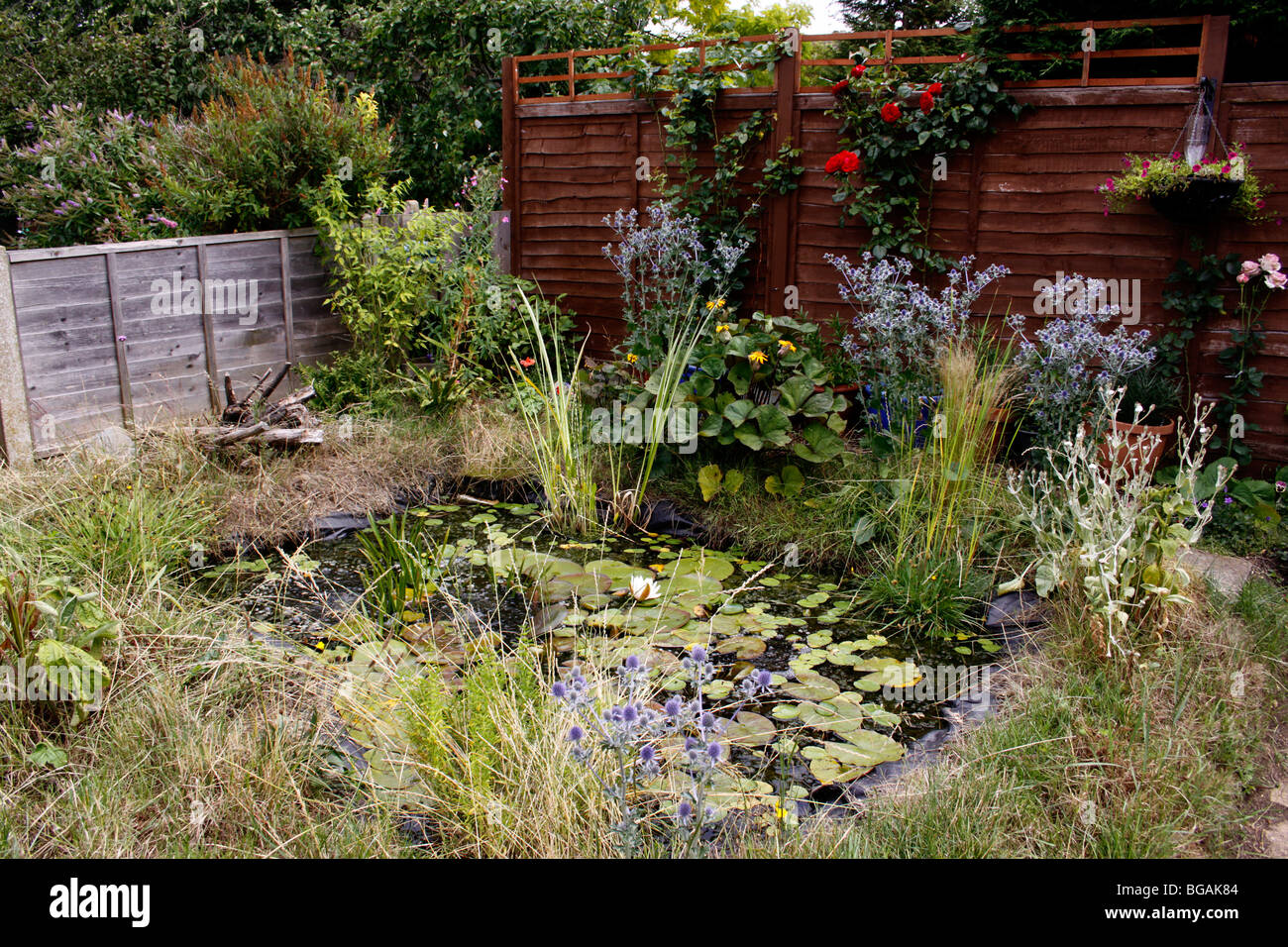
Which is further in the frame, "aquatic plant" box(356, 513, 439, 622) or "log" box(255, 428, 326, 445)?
"log" box(255, 428, 326, 445)

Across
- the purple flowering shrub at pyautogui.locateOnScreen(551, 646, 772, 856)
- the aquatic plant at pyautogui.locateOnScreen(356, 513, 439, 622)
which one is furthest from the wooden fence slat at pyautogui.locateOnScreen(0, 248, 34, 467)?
Answer: the purple flowering shrub at pyautogui.locateOnScreen(551, 646, 772, 856)

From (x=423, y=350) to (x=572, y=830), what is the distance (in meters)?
4.92

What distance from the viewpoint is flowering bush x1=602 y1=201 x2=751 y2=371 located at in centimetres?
546

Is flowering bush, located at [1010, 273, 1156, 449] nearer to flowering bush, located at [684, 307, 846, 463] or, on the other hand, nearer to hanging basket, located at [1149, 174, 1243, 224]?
hanging basket, located at [1149, 174, 1243, 224]

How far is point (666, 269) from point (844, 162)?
4.56ft

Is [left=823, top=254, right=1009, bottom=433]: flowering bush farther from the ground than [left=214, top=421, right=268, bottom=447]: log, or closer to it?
farther from the ground

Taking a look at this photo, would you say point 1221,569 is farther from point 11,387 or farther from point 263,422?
point 11,387

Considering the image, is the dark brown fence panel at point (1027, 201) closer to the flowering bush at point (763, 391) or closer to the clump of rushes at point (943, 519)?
the flowering bush at point (763, 391)

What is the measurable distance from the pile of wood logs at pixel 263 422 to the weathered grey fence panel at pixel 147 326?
0.39 m

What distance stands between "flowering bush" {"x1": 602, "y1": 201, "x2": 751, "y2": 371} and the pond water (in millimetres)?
1347

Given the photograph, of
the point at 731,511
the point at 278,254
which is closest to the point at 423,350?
the point at 278,254

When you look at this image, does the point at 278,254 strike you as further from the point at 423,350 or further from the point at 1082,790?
the point at 1082,790

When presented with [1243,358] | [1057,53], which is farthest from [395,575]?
[1057,53]

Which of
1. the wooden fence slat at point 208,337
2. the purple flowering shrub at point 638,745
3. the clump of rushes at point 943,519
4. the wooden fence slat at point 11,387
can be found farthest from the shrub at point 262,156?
the purple flowering shrub at point 638,745
